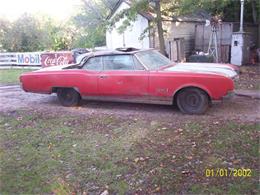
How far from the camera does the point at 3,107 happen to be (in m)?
8.89

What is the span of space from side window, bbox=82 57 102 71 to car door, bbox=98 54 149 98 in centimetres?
13

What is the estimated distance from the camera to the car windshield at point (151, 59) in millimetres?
7832

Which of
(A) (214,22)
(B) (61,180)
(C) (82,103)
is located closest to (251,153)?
(B) (61,180)

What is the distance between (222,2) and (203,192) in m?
13.2

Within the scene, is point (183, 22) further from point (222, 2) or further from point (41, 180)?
point (41, 180)

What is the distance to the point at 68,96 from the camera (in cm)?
866

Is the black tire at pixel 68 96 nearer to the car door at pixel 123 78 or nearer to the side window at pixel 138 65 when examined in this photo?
the car door at pixel 123 78

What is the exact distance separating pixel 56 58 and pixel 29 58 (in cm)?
231

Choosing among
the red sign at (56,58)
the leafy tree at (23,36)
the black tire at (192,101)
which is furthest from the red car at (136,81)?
the leafy tree at (23,36)

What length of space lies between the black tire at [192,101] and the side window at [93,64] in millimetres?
2003

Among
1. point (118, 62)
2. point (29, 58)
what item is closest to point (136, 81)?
point (118, 62)

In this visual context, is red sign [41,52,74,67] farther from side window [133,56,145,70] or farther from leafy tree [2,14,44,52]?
side window [133,56,145,70]

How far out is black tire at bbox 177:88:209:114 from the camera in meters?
7.26
